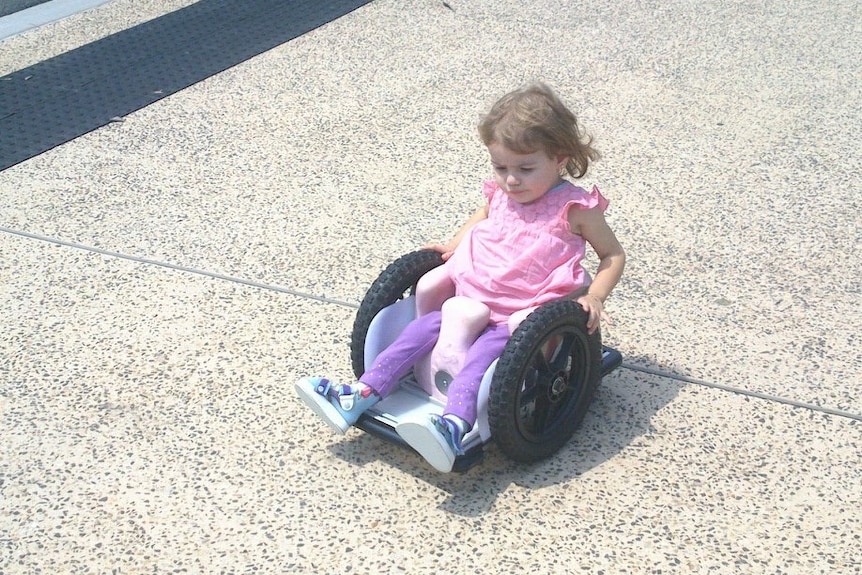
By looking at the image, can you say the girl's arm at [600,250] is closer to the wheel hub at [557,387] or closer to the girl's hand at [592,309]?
the girl's hand at [592,309]

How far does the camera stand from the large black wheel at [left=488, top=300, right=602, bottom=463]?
8.49ft

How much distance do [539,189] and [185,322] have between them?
1.29 m

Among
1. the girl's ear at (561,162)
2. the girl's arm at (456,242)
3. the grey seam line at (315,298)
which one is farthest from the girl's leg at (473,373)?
the grey seam line at (315,298)

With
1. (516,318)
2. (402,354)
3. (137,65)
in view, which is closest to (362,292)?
(402,354)

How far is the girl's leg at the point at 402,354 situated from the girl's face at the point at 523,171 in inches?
15.4

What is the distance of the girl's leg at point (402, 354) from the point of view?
2764 millimetres

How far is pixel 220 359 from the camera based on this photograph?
129 inches

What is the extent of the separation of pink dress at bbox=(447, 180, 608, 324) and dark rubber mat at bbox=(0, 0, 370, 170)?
8.43 ft

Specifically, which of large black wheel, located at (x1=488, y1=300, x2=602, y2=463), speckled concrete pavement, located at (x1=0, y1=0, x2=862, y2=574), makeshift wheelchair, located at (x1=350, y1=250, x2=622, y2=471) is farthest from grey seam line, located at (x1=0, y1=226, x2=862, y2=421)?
large black wheel, located at (x1=488, y1=300, x2=602, y2=463)

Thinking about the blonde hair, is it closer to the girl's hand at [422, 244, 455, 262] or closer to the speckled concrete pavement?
the girl's hand at [422, 244, 455, 262]

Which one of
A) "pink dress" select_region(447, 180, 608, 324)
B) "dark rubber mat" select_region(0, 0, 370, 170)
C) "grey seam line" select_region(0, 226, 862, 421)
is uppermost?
"pink dress" select_region(447, 180, 608, 324)

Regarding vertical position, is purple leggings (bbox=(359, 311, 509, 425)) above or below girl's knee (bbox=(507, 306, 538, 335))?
below

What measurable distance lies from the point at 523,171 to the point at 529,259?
9.0 inches

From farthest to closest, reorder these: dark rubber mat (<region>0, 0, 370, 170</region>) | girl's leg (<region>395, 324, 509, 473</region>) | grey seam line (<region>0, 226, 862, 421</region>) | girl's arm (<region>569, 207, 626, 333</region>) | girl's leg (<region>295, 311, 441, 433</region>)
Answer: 1. dark rubber mat (<region>0, 0, 370, 170</region>)
2. grey seam line (<region>0, 226, 862, 421</region>)
3. girl's arm (<region>569, 207, 626, 333</region>)
4. girl's leg (<region>295, 311, 441, 433</region>)
5. girl's leg (<region>395, 324, 509, 473</region>)
